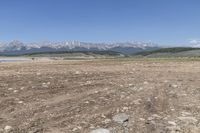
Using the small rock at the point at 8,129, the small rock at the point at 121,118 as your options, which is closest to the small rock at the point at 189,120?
the small rock at the point at 121,118

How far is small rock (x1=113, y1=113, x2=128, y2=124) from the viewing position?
8969 millimetres

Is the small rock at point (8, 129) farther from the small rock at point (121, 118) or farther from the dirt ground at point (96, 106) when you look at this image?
the small rock at point (121, 118)

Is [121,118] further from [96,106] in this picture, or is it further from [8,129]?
[8,129]

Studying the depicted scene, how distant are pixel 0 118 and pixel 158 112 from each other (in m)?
4.43

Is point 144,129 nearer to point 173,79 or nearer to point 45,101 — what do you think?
point 45,101

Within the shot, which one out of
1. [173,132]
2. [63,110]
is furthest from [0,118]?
[173,132]

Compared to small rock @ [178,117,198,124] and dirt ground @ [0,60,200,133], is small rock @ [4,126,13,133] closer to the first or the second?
dirt ground @ [0,60,200,133]

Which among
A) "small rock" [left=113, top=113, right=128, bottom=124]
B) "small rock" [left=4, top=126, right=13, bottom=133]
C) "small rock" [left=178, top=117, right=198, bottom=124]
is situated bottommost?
"small rock" [left=178, top=117, right=198, bottom=124]

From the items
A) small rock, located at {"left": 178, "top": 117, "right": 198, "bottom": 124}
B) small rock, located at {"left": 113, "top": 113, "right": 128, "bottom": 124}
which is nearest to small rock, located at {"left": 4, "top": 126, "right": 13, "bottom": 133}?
small rock, located at {"left": 113, "top": 113, "right": 128, "bottom": 124}

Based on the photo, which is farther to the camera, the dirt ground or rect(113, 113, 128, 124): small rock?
rect(113, 113, 128, 124): small rock

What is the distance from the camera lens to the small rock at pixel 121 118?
897 centimetres

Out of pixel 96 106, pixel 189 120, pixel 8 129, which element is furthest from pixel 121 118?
pixel 8 129

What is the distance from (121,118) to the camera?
9195 mm

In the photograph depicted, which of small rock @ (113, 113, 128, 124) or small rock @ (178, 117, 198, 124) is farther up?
small rock @ (113, 113, 128, 124)
